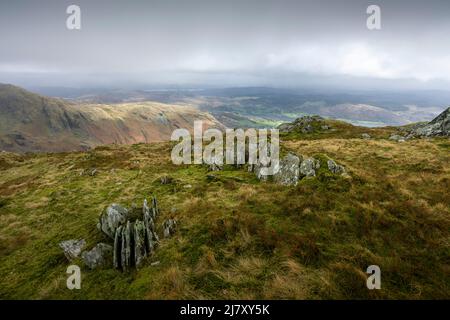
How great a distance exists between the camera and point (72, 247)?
38.0 feet

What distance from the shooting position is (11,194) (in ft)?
79.6

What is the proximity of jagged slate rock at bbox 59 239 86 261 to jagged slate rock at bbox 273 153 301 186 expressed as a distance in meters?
11.5

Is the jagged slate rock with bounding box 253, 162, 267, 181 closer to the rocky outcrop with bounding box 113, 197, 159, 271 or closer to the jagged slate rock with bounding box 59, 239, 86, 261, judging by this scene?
the rocky outcrop with bounding box 113, 197, 159, 271

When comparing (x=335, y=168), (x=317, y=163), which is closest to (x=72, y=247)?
(x=317, y=163)

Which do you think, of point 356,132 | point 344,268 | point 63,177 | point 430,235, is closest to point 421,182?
point 430,235

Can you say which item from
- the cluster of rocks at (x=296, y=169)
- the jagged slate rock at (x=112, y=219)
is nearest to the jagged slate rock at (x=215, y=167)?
the cluster of rocks at (x=296, y=169)

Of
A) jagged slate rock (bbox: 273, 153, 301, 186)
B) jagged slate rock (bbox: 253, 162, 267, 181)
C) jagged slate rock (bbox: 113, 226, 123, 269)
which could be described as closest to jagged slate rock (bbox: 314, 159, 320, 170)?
jagged slate rock (bbox: 273, 153, 301, 186)

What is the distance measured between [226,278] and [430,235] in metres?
7.72

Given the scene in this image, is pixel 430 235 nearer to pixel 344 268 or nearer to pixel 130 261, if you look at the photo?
pixel 344 268

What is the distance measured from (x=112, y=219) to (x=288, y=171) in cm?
1085

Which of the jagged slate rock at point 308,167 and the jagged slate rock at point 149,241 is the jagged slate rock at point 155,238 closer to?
the jagged slate rock at point 149,241

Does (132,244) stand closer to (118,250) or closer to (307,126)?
(118,250)

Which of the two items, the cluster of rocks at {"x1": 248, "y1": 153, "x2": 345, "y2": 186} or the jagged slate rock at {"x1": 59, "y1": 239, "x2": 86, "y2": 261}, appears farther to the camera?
the cluster of rocks at {"x1": 248, "y1": 153, "x2": 345, "y2": 186}

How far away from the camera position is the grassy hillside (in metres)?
7.60
